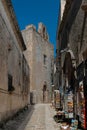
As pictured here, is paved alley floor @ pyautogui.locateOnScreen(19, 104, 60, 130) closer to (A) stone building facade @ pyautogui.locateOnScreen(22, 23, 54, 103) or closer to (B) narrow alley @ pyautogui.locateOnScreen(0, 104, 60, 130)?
(B) narrow alley @ pyautogui.locateOnScreen(0, 104, 60, 130)

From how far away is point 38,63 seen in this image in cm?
3916

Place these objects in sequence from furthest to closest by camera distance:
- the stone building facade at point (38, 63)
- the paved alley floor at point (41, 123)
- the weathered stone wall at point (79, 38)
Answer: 1. the stone building facade at point (38, 63)
2. the paved alley floor at point (41, 123)
3. the weathered stone wall at point (79, 38)

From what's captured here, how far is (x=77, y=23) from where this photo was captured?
11633 mm

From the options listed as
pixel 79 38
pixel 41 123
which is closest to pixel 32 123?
pixel 41 123

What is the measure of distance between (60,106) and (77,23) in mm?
9463

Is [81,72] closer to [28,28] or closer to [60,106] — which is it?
[60,106]

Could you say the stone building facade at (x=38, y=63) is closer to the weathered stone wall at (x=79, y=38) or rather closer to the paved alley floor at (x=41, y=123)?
the paved alley floor at (x=41, y=123)

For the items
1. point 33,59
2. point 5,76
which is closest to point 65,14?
point 5,76

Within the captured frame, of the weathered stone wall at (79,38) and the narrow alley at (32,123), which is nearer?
the weathered stone wall at (79,38)

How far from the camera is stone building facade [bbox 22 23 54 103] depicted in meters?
37.9

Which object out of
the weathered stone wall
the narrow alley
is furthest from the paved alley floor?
the weathered stone wall

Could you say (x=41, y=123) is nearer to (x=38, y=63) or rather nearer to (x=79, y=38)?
(x=79, y=38)

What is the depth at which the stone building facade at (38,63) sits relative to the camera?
124ft

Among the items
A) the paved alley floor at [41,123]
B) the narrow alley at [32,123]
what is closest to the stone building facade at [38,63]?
the paved alley floor at [41,123]
